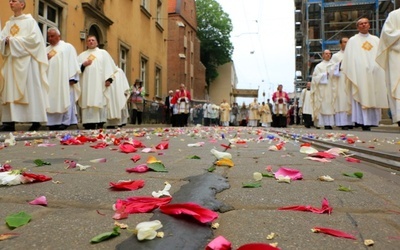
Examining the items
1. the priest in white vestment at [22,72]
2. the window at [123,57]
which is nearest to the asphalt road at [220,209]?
the priest in white vestment at [22,72]

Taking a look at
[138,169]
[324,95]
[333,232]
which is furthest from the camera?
[324,95]

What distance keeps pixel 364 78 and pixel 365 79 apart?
0.14 ft

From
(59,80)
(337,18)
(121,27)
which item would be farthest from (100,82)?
(337,18)

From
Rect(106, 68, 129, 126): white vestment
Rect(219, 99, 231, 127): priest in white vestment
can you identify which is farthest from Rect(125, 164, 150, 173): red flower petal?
Rect(219, 99, 231, 127): priest in white vestment

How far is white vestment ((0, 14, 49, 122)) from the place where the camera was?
8.35 meters

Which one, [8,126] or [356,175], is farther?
[8,126]

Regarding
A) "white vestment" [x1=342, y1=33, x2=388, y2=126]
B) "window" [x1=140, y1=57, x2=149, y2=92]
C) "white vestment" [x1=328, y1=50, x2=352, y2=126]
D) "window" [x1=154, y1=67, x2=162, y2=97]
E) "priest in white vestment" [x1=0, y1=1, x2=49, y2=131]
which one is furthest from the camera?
"window" [x1=154, y1=67, x2=162, y2=97]

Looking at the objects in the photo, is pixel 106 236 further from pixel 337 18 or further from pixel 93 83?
pixel 337 18

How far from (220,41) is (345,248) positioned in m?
58.9

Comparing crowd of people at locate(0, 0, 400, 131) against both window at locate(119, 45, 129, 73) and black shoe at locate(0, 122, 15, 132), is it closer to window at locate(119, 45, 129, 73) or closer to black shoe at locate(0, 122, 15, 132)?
black shoe at locate(0, 122, 15, 132)

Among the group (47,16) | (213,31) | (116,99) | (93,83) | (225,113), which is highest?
(213,31)

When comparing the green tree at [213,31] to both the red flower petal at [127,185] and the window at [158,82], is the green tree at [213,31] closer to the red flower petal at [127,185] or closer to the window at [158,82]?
the window at [158,82]

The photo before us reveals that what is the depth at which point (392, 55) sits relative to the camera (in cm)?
846

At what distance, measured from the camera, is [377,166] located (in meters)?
3.09
